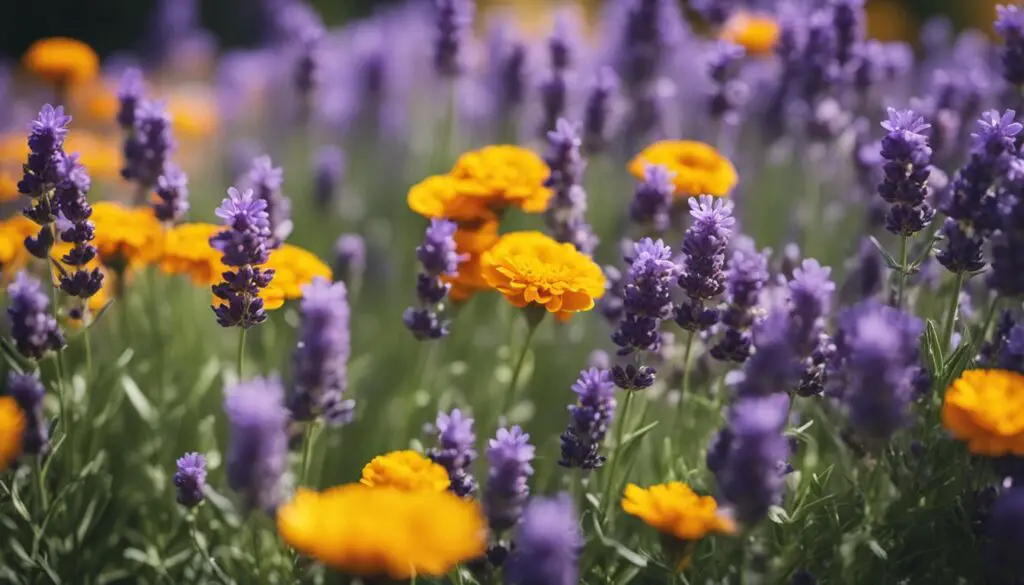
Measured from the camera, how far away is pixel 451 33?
12.8 feet

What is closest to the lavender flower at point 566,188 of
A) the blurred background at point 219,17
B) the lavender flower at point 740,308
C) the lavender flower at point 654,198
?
the lavender flower at point 654,198

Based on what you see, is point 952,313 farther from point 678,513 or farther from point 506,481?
point 506,481

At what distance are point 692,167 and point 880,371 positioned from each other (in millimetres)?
1384

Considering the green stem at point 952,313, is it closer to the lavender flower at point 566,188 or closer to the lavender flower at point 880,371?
the lavender flower at point 880,371

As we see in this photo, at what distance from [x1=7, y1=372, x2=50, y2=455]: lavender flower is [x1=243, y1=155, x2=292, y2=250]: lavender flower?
76cm

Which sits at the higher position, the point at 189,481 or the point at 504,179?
the point at 504,179

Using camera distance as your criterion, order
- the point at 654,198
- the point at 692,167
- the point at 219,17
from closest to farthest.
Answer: the point at 654,198, the point at 692,167, the point at 219,17

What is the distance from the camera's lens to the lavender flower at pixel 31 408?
2.20 metres

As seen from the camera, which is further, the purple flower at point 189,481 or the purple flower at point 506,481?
the purple flower at point 189,481

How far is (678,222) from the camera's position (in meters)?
3.43

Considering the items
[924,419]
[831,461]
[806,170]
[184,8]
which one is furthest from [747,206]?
[184,8]

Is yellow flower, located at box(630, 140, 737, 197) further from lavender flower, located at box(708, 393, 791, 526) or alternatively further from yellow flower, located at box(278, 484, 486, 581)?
yellow flower, located at box(278, 484, 486, 581)

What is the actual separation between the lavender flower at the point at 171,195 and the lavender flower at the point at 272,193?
21 centimetres

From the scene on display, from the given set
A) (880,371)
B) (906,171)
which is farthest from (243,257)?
(906,171)
